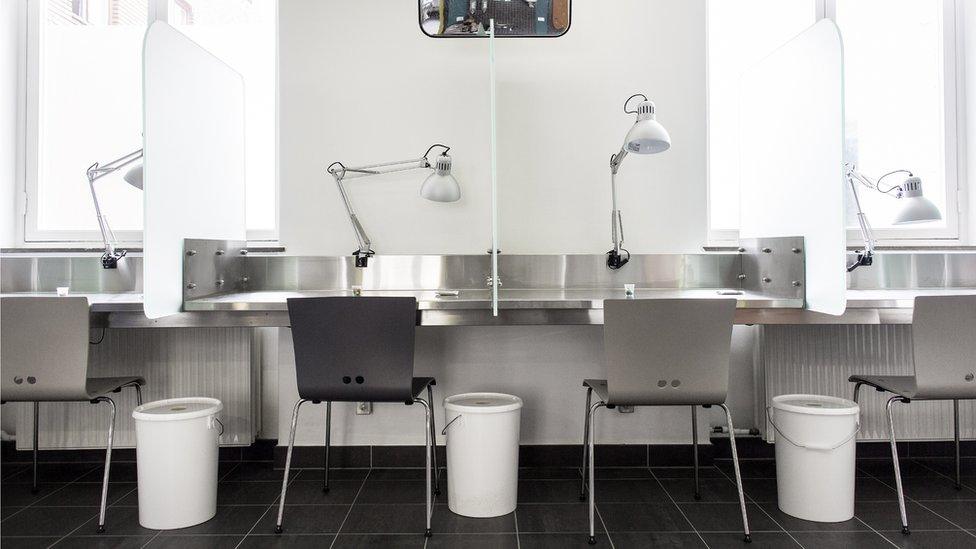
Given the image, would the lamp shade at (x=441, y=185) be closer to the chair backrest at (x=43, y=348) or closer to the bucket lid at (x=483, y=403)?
the bucket lid at (x=483, y=403)

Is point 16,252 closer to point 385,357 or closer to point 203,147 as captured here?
point 203,147

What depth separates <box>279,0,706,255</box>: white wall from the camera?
256 centimetres

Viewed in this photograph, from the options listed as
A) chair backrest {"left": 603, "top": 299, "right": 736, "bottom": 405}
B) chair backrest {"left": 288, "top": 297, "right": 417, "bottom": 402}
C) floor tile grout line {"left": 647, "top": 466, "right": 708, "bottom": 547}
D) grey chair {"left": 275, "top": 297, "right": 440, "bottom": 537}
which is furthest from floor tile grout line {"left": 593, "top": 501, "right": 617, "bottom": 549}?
chair backrest {"left": 288, "top": 297, "right": 417, "bottom": 402}

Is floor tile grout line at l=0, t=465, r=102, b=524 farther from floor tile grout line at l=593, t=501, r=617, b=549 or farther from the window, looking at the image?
the window

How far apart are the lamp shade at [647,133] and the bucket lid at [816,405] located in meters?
0.99

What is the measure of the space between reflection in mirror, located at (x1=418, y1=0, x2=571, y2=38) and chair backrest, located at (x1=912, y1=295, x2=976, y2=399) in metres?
1.56

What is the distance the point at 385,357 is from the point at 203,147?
113 cm

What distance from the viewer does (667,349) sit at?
1749 mm

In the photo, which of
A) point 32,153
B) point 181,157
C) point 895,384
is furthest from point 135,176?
point 895,384

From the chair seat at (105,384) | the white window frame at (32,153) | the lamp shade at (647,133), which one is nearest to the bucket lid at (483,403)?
the lamp shade at (647,133)

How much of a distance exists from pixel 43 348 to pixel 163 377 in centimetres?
70

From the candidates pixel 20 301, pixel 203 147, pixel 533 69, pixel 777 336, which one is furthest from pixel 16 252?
pixel 777 336

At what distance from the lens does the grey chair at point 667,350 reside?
1.73 m

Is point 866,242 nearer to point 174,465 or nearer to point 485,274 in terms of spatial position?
point 485,274
